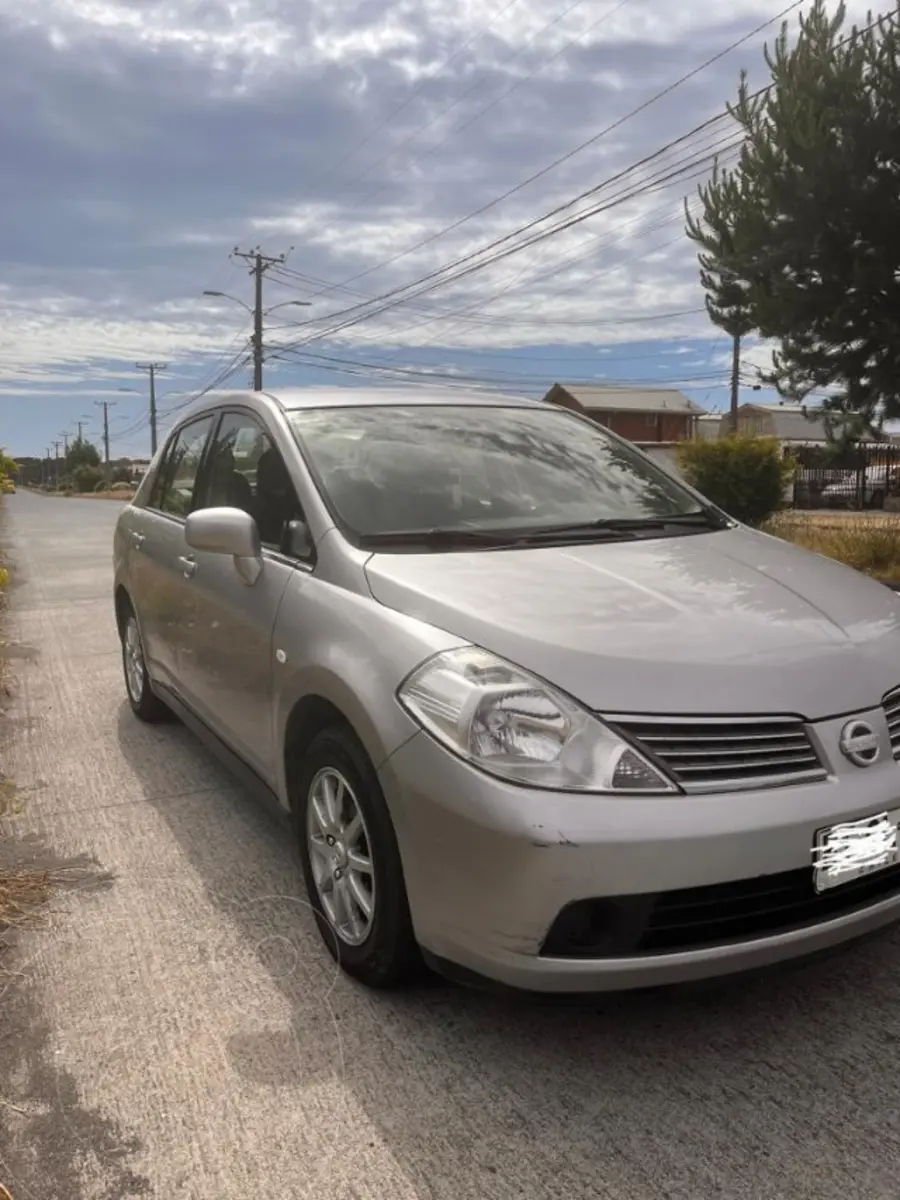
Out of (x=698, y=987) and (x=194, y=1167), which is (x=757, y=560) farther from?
(x=194, y=1167)

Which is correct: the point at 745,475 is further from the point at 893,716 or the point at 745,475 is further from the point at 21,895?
the point at 21,895

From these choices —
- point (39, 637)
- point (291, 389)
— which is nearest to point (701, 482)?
point (39, 637)

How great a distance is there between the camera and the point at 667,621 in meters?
2.47

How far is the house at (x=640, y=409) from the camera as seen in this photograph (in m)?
62.7

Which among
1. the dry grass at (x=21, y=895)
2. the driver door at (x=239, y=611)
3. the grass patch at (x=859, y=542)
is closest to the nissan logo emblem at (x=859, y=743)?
the driver door at (x=239, y=611)

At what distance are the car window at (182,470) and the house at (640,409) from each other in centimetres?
5810

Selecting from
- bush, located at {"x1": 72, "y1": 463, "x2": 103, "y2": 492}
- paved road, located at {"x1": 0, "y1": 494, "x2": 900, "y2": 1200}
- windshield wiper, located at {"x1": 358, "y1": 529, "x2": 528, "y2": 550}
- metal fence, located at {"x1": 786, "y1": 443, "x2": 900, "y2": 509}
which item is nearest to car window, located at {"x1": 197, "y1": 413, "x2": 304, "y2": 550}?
windshield wiper, located at {"x1": 358, "y1": 529, "x2": 528, "y2": 550}

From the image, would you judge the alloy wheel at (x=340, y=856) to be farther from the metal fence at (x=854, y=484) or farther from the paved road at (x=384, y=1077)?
the metal fence at (x=854, y=484)

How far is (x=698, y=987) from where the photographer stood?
2168mm

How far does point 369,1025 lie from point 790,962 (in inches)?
41.3

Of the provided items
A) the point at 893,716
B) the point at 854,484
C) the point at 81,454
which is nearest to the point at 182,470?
the point at 893,716

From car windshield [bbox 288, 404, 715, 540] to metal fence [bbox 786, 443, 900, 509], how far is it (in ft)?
75.9

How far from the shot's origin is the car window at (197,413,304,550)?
3363 millimetres

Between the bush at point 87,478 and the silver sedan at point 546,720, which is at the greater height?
the bush at point 87,478
